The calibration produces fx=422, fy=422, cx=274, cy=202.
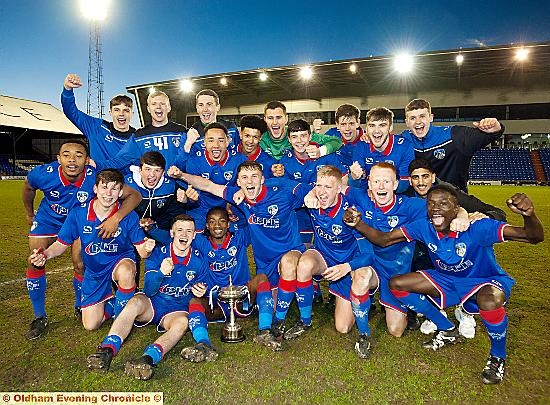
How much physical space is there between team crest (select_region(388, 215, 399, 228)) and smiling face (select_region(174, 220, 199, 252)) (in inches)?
69.6

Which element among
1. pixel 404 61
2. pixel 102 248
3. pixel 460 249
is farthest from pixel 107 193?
pixel 404 61

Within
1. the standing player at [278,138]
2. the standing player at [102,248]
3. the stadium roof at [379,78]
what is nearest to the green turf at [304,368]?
the standing player at [102,248]

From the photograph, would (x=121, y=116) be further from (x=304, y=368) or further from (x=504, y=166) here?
(x=504, y=166)

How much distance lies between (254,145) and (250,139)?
89 millimetres

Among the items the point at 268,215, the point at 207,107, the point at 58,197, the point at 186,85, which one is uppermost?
the point at 186,85

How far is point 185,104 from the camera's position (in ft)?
111

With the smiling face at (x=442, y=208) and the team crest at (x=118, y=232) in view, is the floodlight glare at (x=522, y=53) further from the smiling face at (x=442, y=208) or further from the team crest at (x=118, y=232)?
the team crest at (x=118, y=232)

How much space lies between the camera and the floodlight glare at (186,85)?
28797mm

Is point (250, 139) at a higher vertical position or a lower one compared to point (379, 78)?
lower

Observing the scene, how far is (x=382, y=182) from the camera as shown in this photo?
371 cm

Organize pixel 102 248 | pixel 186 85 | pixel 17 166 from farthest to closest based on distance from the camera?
1. pixel 17 166
2. pixel 186 85
3. pixel 102 248

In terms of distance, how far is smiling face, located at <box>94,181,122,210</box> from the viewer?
3.66 meters

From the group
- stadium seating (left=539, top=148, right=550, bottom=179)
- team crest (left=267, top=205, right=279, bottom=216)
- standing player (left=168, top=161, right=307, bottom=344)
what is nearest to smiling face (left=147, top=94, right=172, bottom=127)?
standing player (left=168, top=161, right=307, bottom=344)

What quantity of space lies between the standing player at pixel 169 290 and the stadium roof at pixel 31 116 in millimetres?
32826
